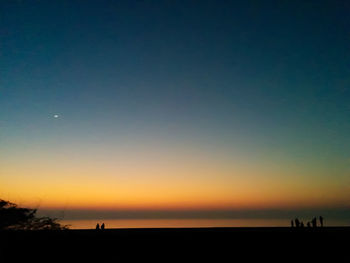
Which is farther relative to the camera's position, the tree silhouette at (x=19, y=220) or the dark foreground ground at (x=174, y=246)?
the tree silhouette at (x=19, y=220)

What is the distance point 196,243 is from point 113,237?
12.7 ft

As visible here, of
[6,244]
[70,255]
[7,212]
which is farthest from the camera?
[7,212]

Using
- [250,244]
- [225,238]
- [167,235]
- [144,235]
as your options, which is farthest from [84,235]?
[250,244]

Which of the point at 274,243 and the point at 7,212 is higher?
the point at 7,212

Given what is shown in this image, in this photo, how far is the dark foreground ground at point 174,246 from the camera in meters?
10.5

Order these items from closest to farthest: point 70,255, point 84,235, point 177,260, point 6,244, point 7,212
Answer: point 177,260 < point 70,255 < point 6,244 < point 84,235 < point 7,212

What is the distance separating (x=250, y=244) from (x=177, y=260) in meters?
3.52

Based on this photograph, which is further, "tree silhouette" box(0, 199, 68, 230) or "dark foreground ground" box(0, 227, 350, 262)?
"tree silhouette" box(0, 199, 68, 230)

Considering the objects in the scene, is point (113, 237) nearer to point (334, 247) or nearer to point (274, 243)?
point (274, 243)

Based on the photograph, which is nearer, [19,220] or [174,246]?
[174,246]

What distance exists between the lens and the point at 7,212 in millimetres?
25781

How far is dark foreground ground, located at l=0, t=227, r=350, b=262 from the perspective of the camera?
34.3 ft

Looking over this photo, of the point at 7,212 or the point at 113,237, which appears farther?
the point at 7,212

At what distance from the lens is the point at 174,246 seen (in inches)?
466
